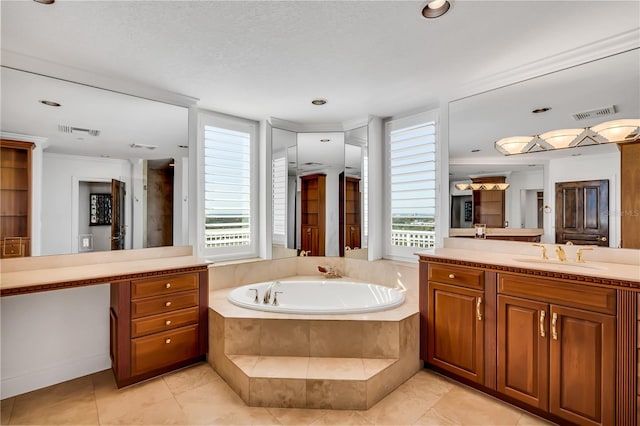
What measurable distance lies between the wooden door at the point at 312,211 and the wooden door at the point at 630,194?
8.63 ft

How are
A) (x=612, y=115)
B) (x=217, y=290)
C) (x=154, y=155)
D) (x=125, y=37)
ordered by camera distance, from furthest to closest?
(x=217, y=290)
(x=154, y=155)
(x=612, y=115)
(x=125, y=37)

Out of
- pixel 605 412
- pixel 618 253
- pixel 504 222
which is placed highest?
pixel 504 222

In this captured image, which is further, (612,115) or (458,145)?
(458,145)

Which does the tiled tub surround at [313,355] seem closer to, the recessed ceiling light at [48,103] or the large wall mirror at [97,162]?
the large wall mirror at [97,162]

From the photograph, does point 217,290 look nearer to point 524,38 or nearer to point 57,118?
point 57,118

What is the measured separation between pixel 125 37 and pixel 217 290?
221 cm

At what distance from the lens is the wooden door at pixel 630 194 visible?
6.63ft

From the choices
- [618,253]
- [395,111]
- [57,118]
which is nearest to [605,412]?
[618,253]

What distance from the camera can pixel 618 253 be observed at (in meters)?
2.13

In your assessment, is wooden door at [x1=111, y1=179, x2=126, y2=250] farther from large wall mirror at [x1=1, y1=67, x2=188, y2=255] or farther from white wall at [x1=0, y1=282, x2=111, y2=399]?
Answer: white wall at [x1=0, y1=282, x2=111, y2=399]

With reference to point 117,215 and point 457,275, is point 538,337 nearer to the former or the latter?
point 457,275

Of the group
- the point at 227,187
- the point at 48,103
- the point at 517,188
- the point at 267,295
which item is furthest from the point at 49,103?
the point at 517,188

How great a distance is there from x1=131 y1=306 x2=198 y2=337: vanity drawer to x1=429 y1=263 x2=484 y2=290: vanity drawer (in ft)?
6.48

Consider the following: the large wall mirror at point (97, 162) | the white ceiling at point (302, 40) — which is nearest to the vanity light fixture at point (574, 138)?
the white ceiling at point (302, 40)
